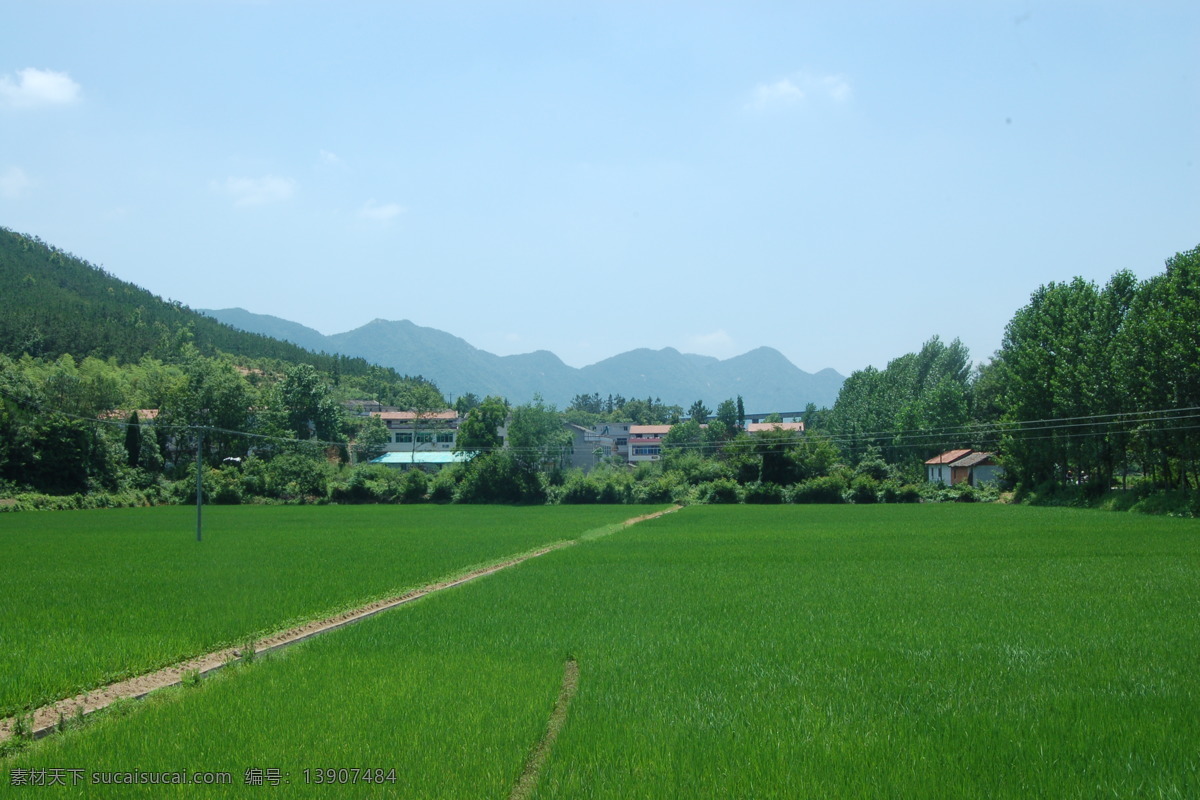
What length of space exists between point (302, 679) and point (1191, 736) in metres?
10.6

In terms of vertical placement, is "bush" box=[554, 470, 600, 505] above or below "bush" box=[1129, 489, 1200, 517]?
below

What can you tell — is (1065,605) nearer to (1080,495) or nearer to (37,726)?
(37,726)

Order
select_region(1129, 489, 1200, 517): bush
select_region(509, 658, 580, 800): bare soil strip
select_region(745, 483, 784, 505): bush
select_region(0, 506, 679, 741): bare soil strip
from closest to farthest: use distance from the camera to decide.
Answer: select_region(509, 658, 580, 800): bare soil strip
select_region(0, 506, 679, 741): bare soil strip
select_region(1129, 489, 1200, 517): bush
select_region(745, 483, 784, 505): bush

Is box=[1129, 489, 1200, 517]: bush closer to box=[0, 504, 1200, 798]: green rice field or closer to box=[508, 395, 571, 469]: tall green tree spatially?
box=[0, 504, 1200, 798]: green rice field

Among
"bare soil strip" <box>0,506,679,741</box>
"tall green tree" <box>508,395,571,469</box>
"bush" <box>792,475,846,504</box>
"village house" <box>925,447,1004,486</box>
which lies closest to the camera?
"bare soil strip" <box>0,506,679,741</box>

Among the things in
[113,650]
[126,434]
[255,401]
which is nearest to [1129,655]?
[113,650]

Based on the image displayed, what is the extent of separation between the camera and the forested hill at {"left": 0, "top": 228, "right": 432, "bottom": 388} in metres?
95.9

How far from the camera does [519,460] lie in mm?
72688

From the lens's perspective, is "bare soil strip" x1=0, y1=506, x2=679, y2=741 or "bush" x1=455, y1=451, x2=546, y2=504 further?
"bush" x1=455, y1=451, x2=546, y2=504

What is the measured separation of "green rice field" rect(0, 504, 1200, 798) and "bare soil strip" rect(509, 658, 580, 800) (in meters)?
0.11

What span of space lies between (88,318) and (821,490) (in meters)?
101

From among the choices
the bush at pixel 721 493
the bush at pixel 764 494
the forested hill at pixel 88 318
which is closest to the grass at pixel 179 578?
the bush at pixel 721 493

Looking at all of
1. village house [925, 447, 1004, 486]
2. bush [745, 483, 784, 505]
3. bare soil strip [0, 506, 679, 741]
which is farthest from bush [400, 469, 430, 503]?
bare soil strip [0, 506, 679, 741]

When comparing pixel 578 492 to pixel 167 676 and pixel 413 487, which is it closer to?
pixel 413 487
